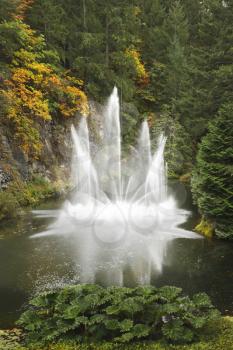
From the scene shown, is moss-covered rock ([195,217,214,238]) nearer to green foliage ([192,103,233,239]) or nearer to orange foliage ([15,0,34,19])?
green foliage ([192,103,233,239])

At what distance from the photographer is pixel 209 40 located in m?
29.1

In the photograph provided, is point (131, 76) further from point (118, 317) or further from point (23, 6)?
point (118, 317)

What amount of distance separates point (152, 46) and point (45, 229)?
30.1 m

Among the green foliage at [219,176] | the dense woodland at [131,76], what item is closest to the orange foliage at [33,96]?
the dense woodland at [131,76]

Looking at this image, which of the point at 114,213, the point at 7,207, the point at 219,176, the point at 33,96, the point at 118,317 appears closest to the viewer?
the point at 118,317

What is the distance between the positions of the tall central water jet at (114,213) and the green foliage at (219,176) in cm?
141

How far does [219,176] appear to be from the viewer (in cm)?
1794

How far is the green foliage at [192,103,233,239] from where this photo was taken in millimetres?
17594

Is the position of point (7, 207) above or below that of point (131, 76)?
below

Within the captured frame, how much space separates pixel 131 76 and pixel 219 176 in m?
25.5

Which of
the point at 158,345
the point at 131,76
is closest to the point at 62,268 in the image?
the point at 158,345

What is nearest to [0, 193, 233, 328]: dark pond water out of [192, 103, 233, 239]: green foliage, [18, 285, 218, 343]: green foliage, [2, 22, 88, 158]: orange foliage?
[192, 103, 233, 239]: green foliage

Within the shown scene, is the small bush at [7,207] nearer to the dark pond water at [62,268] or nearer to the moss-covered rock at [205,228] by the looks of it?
the dark pond water at [62,268]

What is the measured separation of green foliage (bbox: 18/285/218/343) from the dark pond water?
1.78 metres
